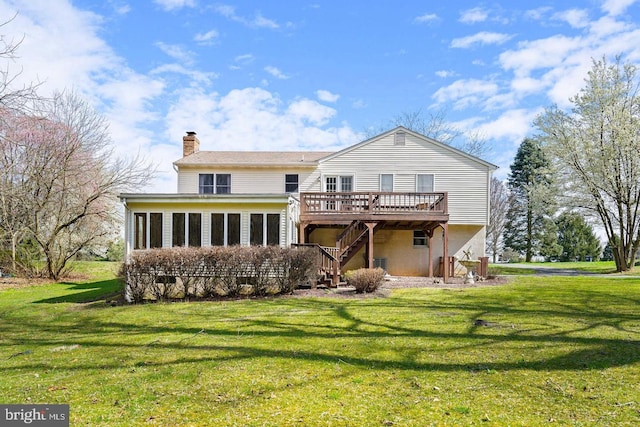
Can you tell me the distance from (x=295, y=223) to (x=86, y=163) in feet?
44.8

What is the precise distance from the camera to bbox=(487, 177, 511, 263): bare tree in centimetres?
4269

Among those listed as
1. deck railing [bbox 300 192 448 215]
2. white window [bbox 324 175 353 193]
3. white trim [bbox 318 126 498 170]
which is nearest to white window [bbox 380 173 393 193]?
white window [bbox 324 175 353 193]

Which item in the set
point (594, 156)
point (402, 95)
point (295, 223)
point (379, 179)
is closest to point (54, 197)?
point (295, 223)

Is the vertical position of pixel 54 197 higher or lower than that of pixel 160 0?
lower

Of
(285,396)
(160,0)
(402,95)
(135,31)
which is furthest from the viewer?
(402,95)

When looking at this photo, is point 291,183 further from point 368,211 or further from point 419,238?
point 419,238

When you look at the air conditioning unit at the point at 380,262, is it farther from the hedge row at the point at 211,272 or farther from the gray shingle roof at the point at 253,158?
the hedge row at the point at 211,272

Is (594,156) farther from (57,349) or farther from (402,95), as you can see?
(57,349)

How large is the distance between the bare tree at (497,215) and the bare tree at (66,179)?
3442cm

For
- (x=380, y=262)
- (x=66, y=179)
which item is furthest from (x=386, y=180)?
(x=66, y=179)

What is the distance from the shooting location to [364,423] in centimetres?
389

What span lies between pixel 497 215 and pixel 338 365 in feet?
136

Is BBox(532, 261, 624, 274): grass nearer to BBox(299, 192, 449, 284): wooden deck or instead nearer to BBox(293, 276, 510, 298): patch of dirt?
BBox(293, 276, 510, 298): patch of dirt

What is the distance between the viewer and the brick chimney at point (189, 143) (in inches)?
899
